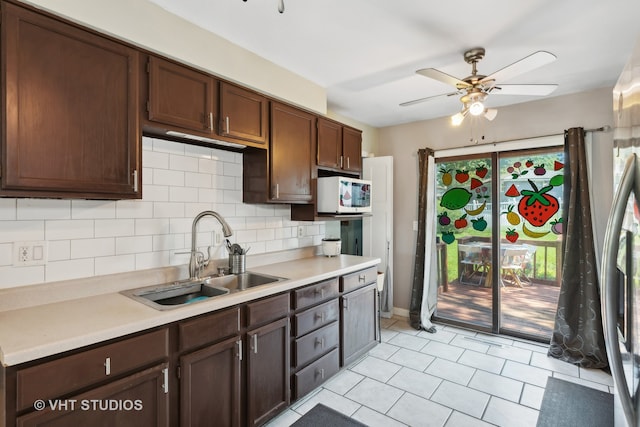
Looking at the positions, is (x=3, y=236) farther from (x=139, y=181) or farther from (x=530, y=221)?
(x=530, y=221)

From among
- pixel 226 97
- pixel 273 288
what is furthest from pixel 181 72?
pixel 273 288

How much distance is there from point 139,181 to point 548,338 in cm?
399

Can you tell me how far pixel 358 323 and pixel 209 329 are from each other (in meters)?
1.56

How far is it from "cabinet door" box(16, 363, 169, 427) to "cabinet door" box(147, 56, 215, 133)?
1346 millimetres

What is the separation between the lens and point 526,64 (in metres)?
1.95

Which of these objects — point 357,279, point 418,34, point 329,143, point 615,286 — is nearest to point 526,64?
point 418,34

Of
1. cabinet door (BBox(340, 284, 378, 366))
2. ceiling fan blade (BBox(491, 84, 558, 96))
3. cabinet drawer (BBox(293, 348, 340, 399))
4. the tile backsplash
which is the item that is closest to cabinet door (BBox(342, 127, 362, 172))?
the tile backsplash

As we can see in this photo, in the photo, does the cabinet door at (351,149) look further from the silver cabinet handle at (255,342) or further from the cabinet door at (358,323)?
the silver cabinet handle at (255,342)

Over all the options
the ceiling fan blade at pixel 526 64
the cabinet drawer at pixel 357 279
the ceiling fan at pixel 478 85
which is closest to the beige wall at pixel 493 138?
the ceiling fan at pixel 478 85

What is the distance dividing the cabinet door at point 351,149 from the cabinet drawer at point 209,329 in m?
1.97

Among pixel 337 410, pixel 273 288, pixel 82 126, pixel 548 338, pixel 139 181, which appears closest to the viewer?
pixel 82 126

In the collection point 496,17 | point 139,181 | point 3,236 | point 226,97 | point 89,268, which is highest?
point 496,17

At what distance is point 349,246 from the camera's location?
438 cm

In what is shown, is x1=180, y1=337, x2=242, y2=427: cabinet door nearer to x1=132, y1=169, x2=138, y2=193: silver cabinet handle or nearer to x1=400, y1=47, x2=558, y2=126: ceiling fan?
x1=132, y1=169, x2=138, y2=193: silver cabinet handle
